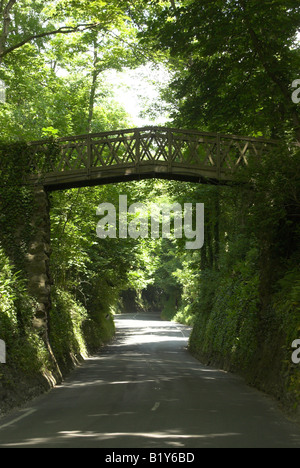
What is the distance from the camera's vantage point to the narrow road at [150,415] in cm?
873

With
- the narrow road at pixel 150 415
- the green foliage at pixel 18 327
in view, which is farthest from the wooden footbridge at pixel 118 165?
the narrow road at pixel 150 415

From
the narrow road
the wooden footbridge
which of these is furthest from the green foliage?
the wooden footbridge

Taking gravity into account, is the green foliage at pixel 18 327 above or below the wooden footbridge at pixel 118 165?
below

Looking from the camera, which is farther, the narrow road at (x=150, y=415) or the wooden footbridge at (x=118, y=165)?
the wooden footbridge at (x=118, y=165)

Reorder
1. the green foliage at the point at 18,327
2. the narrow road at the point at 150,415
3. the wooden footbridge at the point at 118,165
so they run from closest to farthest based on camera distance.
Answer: the narrow road at the point at 150,415 → the green foliage at the point at 18,327 → the wooden footbridge at the point at 118,165

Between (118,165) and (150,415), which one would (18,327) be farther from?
(118,165)

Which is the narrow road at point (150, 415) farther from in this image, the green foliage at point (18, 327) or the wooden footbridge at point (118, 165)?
the wooden footbridge at point (118, 165)

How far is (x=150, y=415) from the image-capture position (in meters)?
11.2

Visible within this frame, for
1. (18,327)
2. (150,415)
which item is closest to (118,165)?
(18,327)

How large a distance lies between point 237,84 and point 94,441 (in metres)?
16.8

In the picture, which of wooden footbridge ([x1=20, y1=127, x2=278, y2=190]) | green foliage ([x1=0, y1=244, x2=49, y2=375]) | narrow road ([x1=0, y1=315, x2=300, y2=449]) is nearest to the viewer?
narrow road ([x1=0, y1=315, x2=300, y2=449])

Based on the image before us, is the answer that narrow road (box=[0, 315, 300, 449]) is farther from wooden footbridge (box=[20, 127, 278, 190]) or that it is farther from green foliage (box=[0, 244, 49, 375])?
wooden footbridge (box=[20, 127, 278, 190])

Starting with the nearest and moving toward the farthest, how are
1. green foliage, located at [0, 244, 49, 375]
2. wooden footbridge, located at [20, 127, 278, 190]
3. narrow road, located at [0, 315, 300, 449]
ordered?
narrow road, located at [0, 315, 300, 449] < green foliage, located at [0, 244, 49, 375] < wooden footbridge, located at [20, 127, 278, 190]

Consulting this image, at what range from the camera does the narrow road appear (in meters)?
8.73
